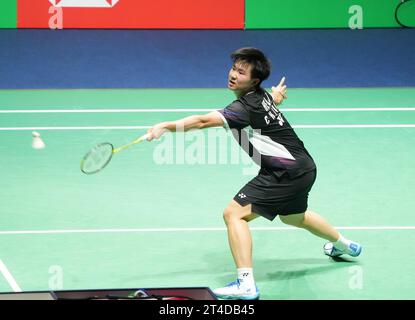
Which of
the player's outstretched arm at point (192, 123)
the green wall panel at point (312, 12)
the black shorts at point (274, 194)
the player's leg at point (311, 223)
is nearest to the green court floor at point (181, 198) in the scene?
the player's leg at point (311, 223)

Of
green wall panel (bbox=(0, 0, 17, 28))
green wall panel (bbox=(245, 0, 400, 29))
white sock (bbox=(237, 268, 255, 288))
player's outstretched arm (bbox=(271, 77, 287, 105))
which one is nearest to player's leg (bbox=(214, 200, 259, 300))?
white sock (bbox=(237, 268, 255, 288))

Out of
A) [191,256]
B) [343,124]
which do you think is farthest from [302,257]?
[343,124]

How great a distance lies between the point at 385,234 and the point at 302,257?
85cm

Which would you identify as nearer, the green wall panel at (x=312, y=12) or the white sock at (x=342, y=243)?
the white sock at (x=342, y=243)

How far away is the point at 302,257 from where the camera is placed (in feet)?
22.9

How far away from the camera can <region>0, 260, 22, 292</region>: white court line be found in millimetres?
6289

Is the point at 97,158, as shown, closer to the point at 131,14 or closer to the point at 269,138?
the point at 269,138

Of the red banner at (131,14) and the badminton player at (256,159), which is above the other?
the red banner at (131,14)

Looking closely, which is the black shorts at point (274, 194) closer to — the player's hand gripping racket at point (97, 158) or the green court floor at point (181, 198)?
the green court floor at point (181, 198)

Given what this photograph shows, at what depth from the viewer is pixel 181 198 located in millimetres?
8383

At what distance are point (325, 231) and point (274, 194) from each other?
0.61 metres

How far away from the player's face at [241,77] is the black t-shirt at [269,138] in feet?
0.23

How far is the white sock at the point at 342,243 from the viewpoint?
22.2 feet

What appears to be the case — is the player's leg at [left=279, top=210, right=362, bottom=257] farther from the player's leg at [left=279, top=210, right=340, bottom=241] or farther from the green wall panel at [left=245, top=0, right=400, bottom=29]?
the green wall panel at [left=245, top=0, right=400, bottom=29]
